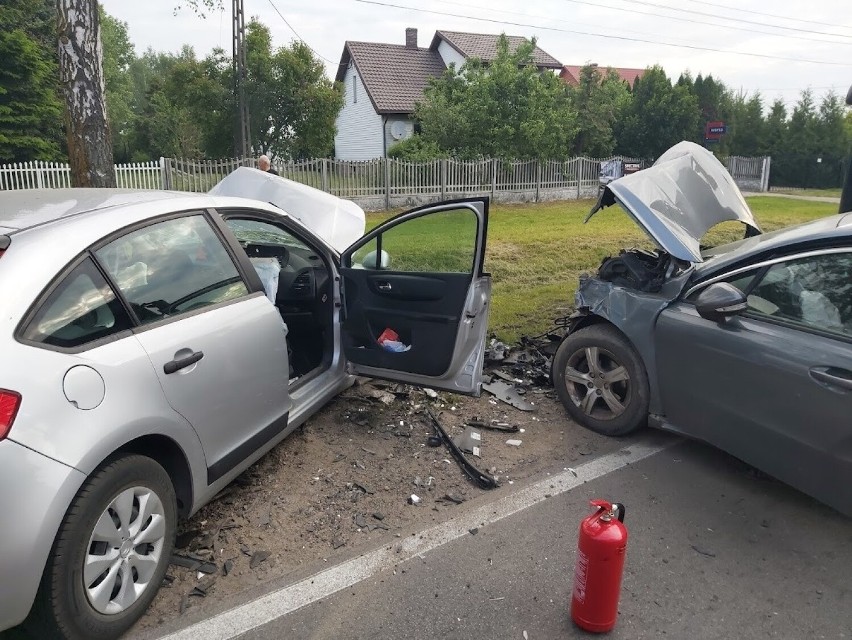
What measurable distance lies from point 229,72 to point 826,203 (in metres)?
21.2

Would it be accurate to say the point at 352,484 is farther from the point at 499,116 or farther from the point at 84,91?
the point at 499,116

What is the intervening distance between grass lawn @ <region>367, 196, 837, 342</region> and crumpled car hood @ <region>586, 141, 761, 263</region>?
4.40ft

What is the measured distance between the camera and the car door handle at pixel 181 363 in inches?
105

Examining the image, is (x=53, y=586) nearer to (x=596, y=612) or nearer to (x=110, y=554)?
(x=110, y=554)

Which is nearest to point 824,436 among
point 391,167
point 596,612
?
point 596,612

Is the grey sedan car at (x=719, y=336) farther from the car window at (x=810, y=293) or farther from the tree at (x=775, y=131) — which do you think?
the tree at (x=775, y=131)

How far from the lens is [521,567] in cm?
300

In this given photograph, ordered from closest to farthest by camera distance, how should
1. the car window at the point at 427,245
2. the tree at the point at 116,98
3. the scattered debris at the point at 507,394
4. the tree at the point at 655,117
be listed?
1. the car window at the point at 427,245
2. the scattered debris at the point at 507,394
3. the tree at the point at 655,117
4. the tree at the point at 116,98

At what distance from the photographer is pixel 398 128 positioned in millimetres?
31391

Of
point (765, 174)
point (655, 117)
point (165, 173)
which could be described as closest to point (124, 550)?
point (165, 173)

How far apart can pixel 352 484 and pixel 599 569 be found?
163 cm

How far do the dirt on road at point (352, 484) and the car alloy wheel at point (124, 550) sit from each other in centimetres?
23

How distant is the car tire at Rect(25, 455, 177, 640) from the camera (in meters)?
2.20

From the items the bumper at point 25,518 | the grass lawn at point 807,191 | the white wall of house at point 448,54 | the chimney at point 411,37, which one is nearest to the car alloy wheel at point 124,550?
the bumper at point 25,518
